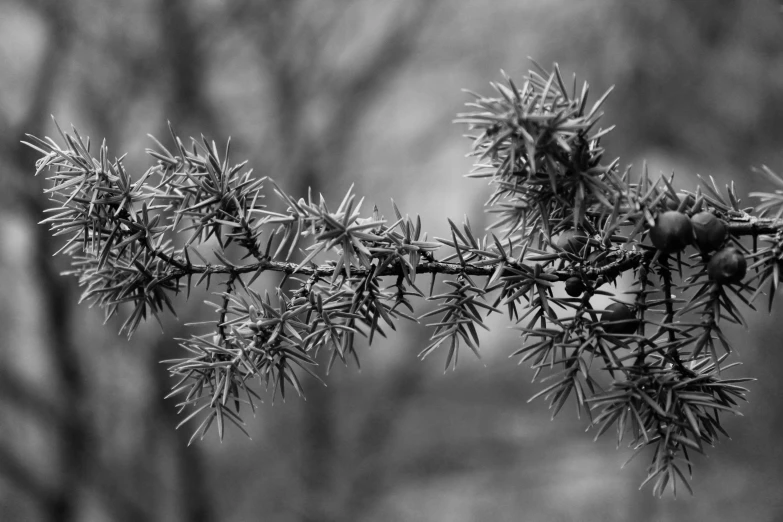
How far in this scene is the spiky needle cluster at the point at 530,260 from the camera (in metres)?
0.65

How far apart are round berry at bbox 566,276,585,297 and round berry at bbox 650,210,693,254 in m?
0.09

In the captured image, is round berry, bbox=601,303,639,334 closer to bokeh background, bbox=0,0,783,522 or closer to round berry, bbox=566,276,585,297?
A: round berry, bbox=566,276,585,297

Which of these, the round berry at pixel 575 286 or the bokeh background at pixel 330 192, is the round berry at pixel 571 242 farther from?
the bokeh background at pixel 330 192

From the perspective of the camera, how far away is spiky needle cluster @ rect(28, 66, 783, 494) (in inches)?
25.6

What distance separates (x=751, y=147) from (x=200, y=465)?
4277mm

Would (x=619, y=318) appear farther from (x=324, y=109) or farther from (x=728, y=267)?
(x=324, y=109)

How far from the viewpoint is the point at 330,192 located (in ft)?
18.3

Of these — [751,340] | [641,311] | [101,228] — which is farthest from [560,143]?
[751,340]

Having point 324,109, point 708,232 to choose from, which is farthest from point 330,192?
point 708,232

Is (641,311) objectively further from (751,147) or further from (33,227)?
(33,227)

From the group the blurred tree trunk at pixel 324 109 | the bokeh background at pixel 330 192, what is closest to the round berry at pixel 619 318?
the bokeh background at pixel 330 192

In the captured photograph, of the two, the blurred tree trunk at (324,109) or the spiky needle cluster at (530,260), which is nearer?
the spiky needle cluster at (530,260)

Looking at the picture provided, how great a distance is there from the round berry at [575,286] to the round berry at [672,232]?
0.09m

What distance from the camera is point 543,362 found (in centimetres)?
71
